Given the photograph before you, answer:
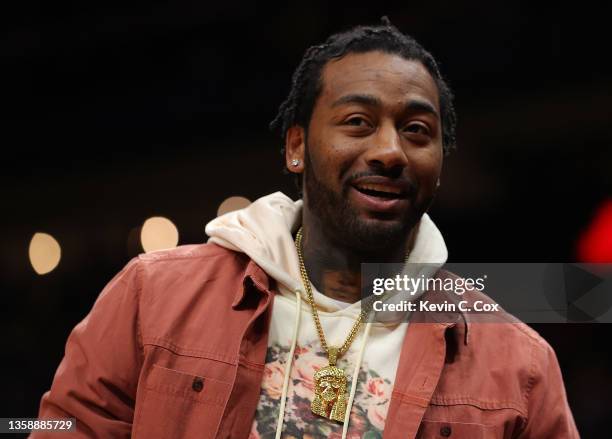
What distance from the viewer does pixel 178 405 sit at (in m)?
1.53

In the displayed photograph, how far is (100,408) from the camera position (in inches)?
62.2

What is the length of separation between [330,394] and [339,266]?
0.35 metres

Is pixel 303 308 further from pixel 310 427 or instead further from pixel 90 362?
pixel 90 362

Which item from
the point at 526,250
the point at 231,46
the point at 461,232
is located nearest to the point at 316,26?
the point at 231,46

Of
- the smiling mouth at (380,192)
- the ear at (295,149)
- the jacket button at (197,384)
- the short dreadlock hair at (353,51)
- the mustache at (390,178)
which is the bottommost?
the jacket button at (197,384)

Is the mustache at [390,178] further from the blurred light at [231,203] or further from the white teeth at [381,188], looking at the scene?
the blurred light at [231,203]

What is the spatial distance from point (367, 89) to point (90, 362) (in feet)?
2.94

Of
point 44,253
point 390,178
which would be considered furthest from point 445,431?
point 44,253

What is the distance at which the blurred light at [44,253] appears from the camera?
3.95 m

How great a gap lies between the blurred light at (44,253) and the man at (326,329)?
242cm

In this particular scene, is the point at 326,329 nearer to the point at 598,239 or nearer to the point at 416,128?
the point at 416,128

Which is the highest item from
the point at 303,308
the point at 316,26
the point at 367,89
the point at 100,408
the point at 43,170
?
the point at 316,26

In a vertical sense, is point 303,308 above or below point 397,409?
above

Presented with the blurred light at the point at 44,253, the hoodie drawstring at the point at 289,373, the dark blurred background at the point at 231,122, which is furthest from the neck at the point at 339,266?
the blurred light at the point at 44,253
